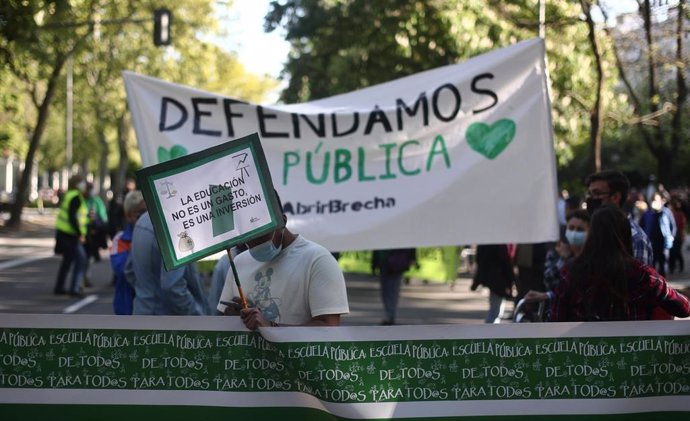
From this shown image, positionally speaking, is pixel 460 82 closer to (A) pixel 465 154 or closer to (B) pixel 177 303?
(A) pixel 465 154

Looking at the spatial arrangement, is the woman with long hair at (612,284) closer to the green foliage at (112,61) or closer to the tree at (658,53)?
the tree at (658,53)

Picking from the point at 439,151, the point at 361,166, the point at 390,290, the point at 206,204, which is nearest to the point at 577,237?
the point at 439,151

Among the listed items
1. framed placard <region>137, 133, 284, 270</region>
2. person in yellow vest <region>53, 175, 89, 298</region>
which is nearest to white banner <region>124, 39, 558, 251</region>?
framed placard <region>137, 133, 284, 270</region>

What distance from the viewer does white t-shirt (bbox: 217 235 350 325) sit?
14.9 feet

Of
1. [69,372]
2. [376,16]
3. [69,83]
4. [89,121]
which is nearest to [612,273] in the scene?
[69,372]

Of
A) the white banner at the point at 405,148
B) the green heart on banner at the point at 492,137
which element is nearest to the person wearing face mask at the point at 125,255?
the white banner at the point at 405,148

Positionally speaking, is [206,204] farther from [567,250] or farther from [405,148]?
[567,250]

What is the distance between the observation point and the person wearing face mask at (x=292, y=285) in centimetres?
453

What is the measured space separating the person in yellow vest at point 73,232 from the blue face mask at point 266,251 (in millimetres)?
12437

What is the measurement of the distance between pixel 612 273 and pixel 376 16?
17.9 metres

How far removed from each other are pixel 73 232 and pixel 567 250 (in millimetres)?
10455

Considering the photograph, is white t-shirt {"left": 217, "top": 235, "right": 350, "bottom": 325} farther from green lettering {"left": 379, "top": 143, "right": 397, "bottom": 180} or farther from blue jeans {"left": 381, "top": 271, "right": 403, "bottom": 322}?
blue jeans {"left": 381, "top": 271, "right": 403, "bottom": 322}

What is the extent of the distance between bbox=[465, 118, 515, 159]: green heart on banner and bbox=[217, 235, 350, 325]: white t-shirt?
309 cm

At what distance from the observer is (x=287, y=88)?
30844 millimetres
